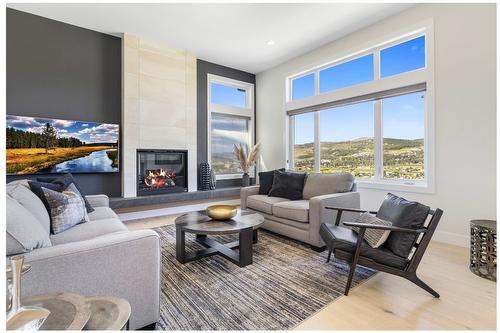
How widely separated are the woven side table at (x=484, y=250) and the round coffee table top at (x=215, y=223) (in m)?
1.96

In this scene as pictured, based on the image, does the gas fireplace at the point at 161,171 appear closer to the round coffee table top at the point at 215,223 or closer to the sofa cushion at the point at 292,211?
the round coffee table top at the point at 215,223

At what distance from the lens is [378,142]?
375 cm

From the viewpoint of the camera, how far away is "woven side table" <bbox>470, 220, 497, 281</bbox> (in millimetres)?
2090

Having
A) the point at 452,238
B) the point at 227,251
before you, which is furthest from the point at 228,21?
the point at 452,238

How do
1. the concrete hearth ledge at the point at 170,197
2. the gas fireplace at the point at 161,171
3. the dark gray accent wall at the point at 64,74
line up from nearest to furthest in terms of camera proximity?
the dark gray accent wall at the point at 64,74 < the concrete hearth ledge at the point at 170,197 < the gas fireplace at the point at 161,171

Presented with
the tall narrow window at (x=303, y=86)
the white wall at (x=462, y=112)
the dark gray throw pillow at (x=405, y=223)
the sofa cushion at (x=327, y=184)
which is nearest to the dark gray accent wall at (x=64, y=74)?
the sofa cushion at (x=327, y=184)

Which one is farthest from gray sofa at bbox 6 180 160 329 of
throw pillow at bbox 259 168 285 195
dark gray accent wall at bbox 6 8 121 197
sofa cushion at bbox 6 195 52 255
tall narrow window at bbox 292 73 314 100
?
tall narrow window at bbox 292 73 314 100

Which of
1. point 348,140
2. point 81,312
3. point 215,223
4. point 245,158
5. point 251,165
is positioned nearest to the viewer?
point 81,312

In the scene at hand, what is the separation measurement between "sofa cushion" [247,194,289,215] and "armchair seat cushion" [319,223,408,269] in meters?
1.10

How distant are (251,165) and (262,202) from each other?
2188 mm

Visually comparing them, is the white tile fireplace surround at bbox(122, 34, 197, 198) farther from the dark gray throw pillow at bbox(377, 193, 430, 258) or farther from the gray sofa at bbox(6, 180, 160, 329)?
the dark gray throw pillow at bbox(377, 193, 430, 258)

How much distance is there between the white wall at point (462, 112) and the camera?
A: 8.69 ft

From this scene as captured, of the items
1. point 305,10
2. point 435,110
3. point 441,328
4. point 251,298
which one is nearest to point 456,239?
point 435,110

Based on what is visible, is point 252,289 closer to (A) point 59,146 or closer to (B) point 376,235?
(B) point 376,235
